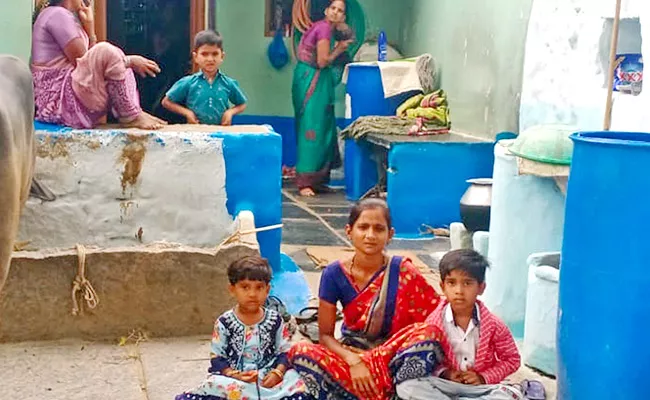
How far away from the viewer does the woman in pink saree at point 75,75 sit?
4.69 m

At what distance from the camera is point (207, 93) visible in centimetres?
557

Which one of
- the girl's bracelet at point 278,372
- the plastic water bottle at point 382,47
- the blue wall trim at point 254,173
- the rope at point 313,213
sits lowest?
the rope at point 313,213

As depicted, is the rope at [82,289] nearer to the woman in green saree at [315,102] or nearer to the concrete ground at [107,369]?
the concrete ground at [107,369]

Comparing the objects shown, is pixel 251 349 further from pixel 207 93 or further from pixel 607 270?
pixel 207 93

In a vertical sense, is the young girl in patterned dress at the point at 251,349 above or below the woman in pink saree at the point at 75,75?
below

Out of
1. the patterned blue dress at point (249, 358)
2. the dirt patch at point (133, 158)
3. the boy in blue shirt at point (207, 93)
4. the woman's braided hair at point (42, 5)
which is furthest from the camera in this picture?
the boy in blue shirt at point (207, 93)

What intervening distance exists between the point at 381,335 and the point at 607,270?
0.90 metres

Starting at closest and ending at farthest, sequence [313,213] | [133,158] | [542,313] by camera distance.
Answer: [542,313]
[133,158]
[313,213]

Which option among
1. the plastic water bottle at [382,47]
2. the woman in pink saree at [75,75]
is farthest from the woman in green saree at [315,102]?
the woman in pink saree at [75,75]

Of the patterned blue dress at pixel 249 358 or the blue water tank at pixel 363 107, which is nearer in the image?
the patterned blue dress at pixel 249 358

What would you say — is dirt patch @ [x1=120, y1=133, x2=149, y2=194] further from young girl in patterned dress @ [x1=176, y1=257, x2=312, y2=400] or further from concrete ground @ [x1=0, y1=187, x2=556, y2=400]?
young girl in patterned dress @ [x1=176, y1=257, x2=312, y2=400]

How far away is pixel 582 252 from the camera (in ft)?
9.98

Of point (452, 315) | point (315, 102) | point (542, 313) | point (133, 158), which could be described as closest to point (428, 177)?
point (315, 102)

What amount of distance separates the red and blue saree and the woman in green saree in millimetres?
5378
